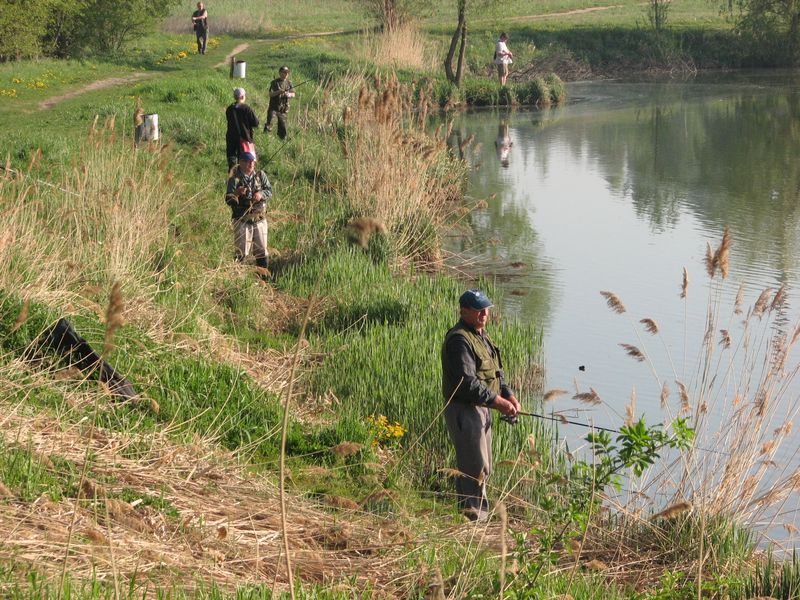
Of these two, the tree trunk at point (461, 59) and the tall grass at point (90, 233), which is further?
the tree trunk at point (461, 59)

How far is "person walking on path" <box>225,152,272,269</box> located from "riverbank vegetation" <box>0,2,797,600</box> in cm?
31

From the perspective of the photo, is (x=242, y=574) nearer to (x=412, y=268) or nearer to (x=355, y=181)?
(x=412, y=268)

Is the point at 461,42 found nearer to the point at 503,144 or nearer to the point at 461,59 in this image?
the point at 461,59

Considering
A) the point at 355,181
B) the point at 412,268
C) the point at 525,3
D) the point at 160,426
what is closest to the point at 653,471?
the point at 160,426

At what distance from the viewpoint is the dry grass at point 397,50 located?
3334 centimetres

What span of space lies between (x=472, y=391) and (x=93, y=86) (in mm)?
21070

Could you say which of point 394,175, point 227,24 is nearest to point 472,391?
point 394,175

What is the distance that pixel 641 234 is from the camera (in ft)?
57.1

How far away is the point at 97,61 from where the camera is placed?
31641 millimetres

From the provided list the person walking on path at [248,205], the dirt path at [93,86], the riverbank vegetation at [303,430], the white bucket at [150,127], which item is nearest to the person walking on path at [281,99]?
the riverbank vegetation at [303,430]

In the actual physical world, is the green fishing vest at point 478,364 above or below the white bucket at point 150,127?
below

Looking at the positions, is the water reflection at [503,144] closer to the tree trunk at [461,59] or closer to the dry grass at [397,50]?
the tree trunk at [461,59]

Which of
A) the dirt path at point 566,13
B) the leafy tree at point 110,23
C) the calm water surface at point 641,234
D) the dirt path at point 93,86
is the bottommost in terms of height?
the calm water surface at point 641,234

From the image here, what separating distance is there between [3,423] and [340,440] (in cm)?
257
